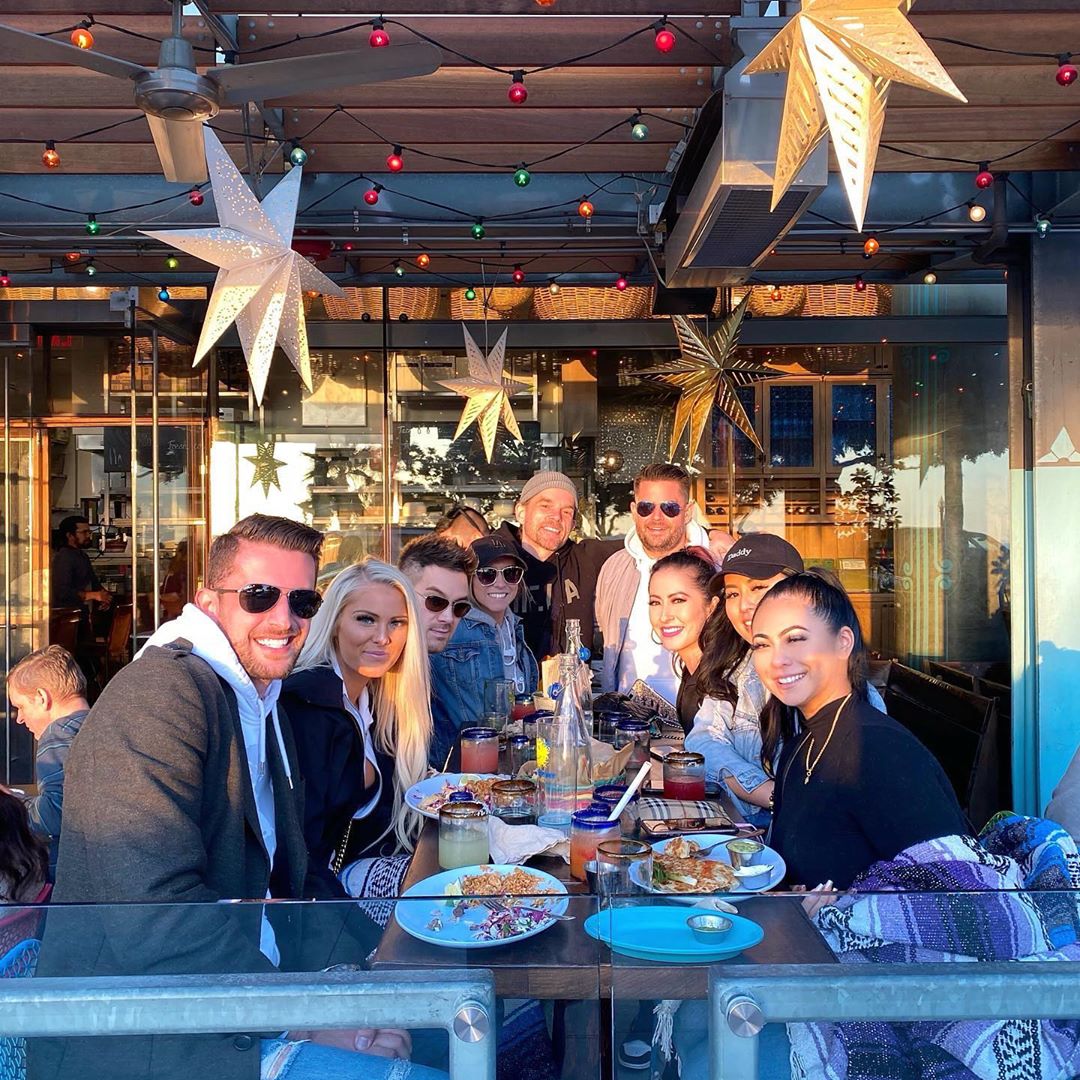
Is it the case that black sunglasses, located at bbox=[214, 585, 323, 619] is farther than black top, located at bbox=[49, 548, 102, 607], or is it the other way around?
black top, located at bbox=[49, 548, 102, 607]

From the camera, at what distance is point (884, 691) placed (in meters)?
7.36

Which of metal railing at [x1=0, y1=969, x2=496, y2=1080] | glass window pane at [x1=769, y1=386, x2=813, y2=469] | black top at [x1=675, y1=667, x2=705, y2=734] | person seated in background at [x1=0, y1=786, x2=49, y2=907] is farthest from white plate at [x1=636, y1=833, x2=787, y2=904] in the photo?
glass window pane at [x1=769, y1=386, x2=813, y2=469]

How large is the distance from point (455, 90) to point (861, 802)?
3.44 meters

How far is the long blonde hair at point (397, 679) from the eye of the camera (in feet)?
11.1

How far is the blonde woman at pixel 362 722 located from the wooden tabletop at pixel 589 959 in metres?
1.73

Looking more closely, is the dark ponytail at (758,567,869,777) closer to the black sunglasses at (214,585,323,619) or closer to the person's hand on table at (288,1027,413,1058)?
the black sunglasses at (214,585,323,619)

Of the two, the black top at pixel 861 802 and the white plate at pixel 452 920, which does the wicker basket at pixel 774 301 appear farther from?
the white plate at pixel 452 920

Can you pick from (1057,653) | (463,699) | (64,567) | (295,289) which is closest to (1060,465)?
(1057,653)

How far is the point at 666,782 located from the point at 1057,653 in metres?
3.66

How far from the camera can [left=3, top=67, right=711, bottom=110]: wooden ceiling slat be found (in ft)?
14.2

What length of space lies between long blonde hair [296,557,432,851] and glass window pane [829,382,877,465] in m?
6.13

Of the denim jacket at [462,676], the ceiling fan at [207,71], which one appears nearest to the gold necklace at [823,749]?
the denim jacket at [462,676]

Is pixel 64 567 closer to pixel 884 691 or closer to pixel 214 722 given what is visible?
pixel 884 691

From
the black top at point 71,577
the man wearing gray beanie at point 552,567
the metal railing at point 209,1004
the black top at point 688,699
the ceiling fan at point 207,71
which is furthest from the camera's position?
the black top at point 71,577
